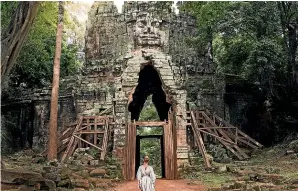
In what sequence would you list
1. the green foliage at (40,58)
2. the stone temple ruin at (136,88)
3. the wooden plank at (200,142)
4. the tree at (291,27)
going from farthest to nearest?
1. the green foliage at (40,58)
2. the tree at (291,27)
3. the wooden plank at (200,142)
4. the stone temple ruin at (136,88)

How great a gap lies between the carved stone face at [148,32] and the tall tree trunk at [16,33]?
754 centimetres

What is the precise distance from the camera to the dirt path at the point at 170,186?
1198cm

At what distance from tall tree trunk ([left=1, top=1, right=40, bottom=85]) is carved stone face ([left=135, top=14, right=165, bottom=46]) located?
24.7ft

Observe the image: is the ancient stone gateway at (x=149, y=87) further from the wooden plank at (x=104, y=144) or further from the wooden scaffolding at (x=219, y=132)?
the wooden scaffolding at (x=219, y=132)

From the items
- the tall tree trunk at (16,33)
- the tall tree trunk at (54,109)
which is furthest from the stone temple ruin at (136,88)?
the tall tree trunk at (16,33)

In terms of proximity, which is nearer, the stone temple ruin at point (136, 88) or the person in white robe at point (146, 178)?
the person in white robe at point (146, 178)

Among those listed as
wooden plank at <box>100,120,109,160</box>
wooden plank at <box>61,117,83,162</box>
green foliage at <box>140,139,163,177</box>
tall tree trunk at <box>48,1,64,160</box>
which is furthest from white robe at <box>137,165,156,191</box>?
green foliage at <box>140,139,163,177</box>

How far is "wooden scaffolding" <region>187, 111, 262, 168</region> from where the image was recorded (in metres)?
16.9

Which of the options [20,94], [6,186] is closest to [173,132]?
[6,186]

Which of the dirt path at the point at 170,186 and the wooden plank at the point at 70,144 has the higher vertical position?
the wooden plank at the point at 70,144

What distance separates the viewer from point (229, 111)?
22766mm

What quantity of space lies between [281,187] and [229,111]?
41.5 ft

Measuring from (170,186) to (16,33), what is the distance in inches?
288

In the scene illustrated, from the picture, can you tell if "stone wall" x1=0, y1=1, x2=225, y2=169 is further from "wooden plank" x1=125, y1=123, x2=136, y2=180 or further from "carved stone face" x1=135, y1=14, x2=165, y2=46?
"wooden plank" x1=125, y1=123, x2=136, y2=180
